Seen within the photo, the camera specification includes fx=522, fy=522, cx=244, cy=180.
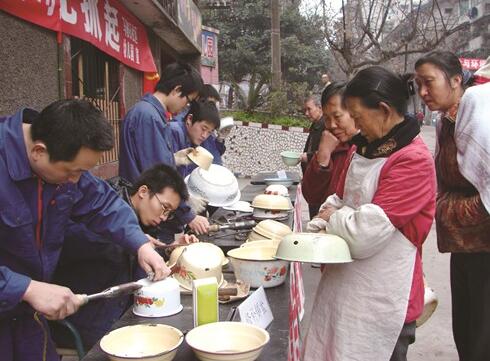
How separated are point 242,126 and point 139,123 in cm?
903

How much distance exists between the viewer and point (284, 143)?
12727mm

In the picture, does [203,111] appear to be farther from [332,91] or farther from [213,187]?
[332,91]

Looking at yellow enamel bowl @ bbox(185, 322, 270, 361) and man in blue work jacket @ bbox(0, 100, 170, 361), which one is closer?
yellow enamel bowl @ bbox(185, 322, 270, 361)

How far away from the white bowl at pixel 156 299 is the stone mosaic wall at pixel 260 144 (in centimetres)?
1051

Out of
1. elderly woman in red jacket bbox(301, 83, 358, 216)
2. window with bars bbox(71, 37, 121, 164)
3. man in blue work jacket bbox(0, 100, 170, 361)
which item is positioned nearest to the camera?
man in blue work jacket bbox(0, 100, 170, 361)

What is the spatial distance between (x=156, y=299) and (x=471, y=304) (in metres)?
1.88

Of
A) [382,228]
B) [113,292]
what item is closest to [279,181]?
[382,228]

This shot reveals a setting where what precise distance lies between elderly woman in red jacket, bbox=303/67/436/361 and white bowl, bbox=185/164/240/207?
184cm

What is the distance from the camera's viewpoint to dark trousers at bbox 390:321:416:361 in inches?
89.4

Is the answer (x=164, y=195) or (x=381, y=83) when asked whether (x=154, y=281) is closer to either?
(x=164, y=195)

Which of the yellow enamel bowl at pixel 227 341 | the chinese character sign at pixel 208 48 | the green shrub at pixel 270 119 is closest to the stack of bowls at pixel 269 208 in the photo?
the yellow enamel bowl at pixel 227 341

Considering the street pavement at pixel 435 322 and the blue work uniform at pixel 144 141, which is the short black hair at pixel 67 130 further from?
the blue work uniform at pixel 144 141

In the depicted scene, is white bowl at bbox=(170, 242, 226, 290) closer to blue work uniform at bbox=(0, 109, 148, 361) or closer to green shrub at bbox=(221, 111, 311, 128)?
blue work uniform at bbox=(0, 109, 148, 361)

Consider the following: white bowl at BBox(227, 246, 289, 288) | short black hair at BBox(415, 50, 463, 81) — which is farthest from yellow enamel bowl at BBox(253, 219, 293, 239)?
short black hair at BBox(415, 50, 463, 81)
